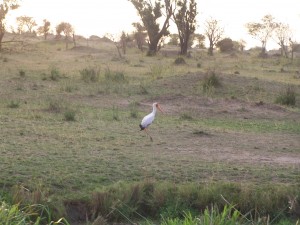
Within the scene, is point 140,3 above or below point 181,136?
above

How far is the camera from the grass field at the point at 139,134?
828 centimetres

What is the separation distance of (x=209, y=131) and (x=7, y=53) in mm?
22667

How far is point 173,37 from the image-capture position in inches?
2509

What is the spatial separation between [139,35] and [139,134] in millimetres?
40037

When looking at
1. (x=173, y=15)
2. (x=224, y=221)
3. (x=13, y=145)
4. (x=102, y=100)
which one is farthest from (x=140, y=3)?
(x=224, y=221)

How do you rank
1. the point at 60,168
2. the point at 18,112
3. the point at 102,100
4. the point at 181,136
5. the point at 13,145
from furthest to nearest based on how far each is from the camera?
1. the point at 102,100
2. the point at 18,112
3. the point at 181,136
4. the point at 13,145
5. the point at 60,168

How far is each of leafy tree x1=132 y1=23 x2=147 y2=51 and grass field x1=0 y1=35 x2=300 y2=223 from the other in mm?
29780

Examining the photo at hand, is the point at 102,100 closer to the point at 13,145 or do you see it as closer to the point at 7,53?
the point at 13,145

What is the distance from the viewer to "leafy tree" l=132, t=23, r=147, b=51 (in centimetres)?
5089

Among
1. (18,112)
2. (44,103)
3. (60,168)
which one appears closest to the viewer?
(60,168)

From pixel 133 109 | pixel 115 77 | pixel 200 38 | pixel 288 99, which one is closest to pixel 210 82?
pixel 288 99

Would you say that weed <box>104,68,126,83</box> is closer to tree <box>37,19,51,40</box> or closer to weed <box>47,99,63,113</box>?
weed <box>47,99,63,113</box>

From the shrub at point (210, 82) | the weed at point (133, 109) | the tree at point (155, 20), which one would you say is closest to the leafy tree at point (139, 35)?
the tree at point (155, 20)

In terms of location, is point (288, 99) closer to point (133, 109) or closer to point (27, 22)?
point (133, 109)
